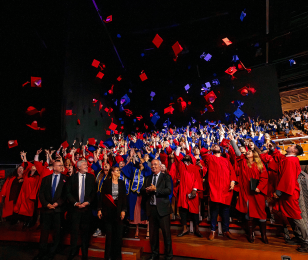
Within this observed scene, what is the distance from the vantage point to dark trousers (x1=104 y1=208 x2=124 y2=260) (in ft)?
8.67

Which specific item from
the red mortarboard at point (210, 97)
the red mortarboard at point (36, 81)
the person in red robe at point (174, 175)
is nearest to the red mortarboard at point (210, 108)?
the red mortarboard at point (210, 97)

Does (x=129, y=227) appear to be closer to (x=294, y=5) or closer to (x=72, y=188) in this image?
(x=72, y=188)

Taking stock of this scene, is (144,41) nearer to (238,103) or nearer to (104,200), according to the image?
(238,103)

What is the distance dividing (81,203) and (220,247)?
7.50 ft

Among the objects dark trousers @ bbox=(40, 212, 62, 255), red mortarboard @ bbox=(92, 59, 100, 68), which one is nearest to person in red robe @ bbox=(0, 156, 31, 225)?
dark trousers @ bbox=(40, 212, 62, 255)

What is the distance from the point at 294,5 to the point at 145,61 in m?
7.55

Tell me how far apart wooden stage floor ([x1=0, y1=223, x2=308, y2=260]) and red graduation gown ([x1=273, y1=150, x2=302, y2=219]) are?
537 mm

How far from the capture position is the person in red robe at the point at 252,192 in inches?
113

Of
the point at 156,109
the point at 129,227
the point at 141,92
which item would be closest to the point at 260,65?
the point at 156,109

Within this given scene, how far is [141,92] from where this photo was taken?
13.1m

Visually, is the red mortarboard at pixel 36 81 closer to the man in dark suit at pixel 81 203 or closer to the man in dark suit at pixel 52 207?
the man in dark suit at pixel 52 207

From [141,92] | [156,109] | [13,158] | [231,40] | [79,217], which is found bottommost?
[79,217]

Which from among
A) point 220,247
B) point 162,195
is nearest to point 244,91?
point 220,247

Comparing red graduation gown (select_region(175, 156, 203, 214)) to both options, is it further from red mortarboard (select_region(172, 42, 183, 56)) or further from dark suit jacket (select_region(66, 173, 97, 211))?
red mortarboard (select_region(172, 42, 183, 56))
